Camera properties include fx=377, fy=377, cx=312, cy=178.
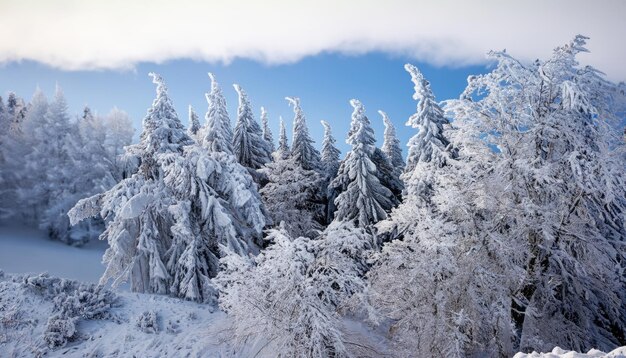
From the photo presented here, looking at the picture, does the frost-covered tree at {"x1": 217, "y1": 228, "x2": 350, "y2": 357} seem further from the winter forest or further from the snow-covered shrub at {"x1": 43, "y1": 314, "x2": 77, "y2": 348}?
the snow-covered shrub at {"x1": 43, "y1": 314, "x2": 77, "y2": 348}

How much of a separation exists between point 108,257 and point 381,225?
13187mm

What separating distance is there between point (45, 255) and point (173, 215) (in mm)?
26362

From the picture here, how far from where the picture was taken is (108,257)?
59.4 ft

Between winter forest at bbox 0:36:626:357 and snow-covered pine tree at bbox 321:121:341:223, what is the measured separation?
31.0 feet

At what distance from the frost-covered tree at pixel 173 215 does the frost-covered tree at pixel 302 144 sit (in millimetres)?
10771

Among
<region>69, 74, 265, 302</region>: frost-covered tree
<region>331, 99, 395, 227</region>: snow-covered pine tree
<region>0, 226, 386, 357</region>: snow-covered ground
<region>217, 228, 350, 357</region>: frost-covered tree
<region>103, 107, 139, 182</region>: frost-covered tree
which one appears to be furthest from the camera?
<region>103, 107, 139, 182</region>: frost-covered tree

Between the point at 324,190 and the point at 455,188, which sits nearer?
the point at 455,188

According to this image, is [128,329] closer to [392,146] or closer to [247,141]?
[247,141]

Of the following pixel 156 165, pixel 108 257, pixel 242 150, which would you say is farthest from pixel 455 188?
pixel 242 150

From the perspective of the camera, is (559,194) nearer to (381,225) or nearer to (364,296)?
(381,225)

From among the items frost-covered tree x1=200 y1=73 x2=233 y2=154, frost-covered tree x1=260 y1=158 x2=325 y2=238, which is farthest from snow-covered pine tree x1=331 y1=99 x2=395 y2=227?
frost-covered tree x1=200 y1=73 x2=233 y2=154

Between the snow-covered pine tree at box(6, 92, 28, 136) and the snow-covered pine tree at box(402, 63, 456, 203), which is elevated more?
the snow-covered pine tree at box(402, 63, 456, 203)

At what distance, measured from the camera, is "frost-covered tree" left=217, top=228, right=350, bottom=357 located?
408 inches

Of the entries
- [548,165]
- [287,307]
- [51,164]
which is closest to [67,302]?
[287,307]
